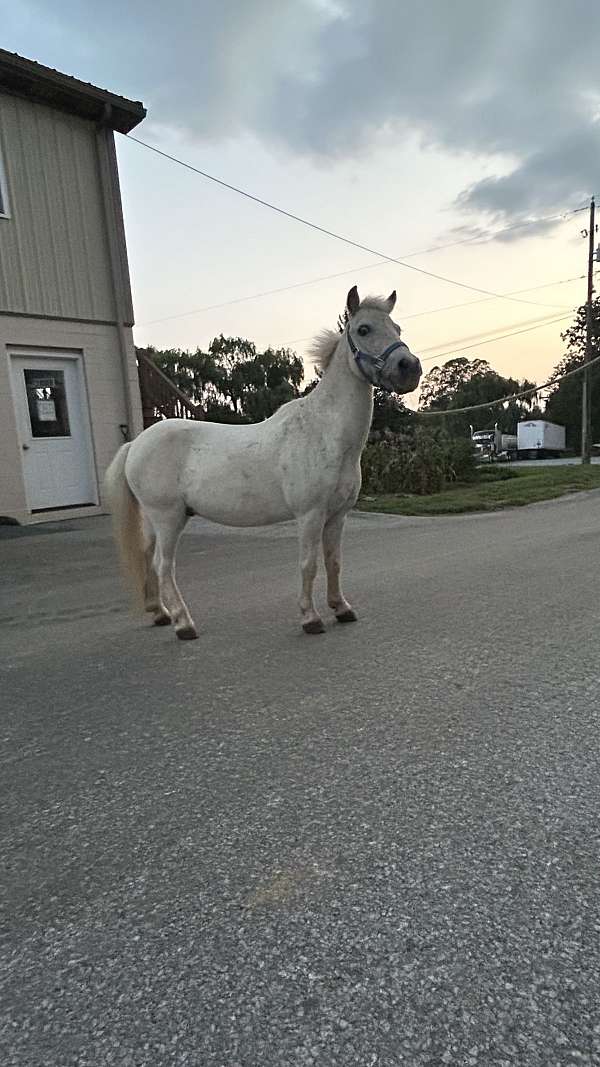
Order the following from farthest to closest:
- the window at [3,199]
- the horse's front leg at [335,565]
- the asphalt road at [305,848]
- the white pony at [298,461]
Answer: the window at [3,199]
the horse's front leg at [335,565]
the white pony at [298,461]
the asphalt road at [305,848]

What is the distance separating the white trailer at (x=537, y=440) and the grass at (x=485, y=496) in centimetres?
2822

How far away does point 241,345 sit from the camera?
3797cm

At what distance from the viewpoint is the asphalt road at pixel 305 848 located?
1183 mm

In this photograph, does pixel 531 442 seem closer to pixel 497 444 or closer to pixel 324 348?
pixel 497 444

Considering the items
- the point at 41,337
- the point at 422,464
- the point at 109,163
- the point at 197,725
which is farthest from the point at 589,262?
the point at 197,725

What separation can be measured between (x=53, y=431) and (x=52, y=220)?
9.72 ft

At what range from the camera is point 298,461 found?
358cm

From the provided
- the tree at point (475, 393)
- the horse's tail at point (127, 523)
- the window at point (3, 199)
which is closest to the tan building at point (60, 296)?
the window at point (3, 199)

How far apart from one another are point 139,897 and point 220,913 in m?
0.22

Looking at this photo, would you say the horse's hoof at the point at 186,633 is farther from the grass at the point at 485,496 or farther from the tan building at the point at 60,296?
the grass at the point at 485,496

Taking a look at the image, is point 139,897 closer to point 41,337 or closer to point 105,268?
point 41,337

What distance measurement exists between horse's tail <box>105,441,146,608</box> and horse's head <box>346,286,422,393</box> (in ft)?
5.13

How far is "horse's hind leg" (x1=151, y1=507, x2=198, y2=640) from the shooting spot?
3755mm

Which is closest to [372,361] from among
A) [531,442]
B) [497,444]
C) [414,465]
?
[414,465]
